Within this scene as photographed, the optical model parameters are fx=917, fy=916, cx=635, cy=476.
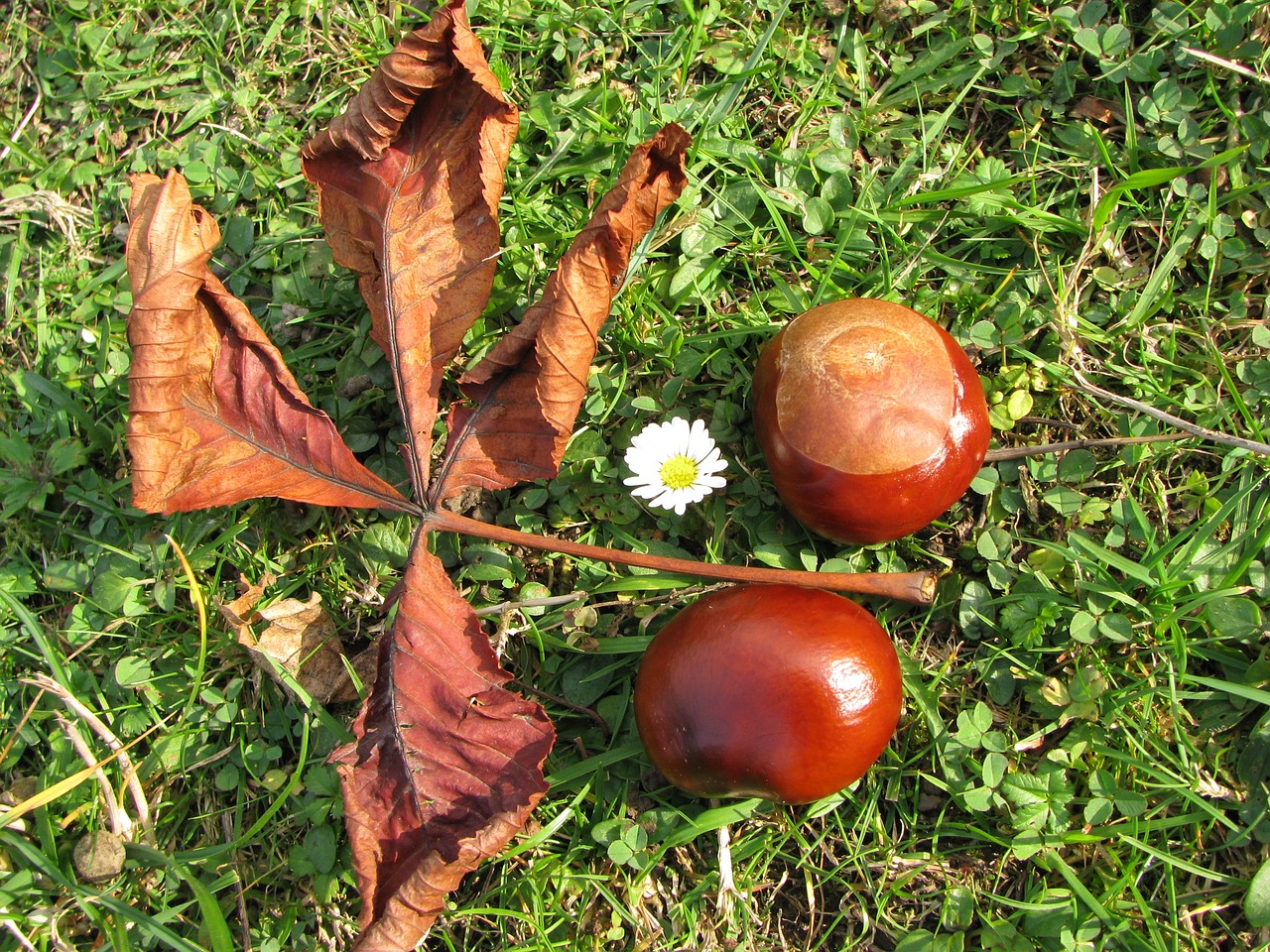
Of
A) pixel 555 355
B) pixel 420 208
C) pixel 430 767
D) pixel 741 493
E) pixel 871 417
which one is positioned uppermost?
pixel 420 208

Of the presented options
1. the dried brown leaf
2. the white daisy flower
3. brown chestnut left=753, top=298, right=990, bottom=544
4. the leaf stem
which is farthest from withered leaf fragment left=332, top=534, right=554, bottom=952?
brown chestnut left=753, top=298, right=990, bottom=544

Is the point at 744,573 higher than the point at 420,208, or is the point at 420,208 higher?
the point at 420,208

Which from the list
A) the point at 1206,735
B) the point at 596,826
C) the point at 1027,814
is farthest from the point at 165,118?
the point at 1206,735

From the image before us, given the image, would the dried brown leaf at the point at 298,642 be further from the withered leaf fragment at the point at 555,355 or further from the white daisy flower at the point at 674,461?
the white daisy flower at the point at 674,461

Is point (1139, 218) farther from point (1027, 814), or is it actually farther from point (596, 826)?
point (596, 826)

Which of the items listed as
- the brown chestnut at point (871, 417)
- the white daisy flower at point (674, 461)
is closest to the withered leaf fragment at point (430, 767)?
the white daisy flower at point (674, 461)

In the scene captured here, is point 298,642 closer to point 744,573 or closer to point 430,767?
point 430,767

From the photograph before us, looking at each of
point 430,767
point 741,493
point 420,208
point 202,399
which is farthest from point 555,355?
point 430,767
